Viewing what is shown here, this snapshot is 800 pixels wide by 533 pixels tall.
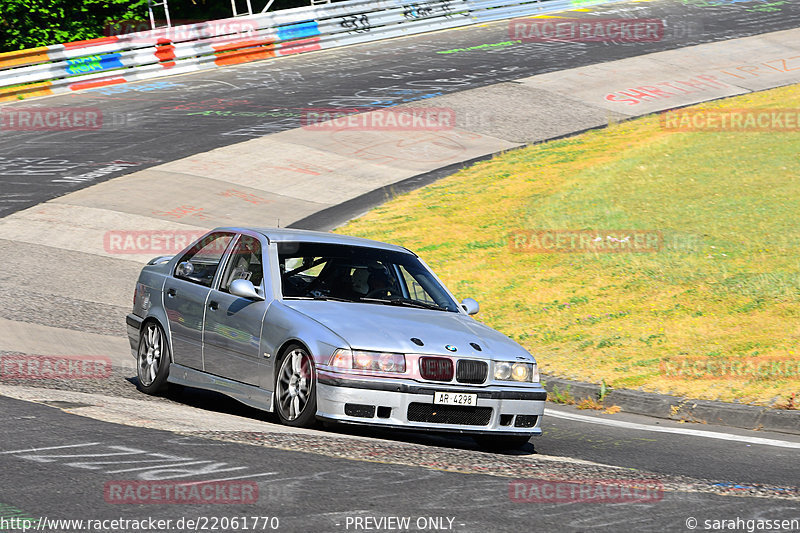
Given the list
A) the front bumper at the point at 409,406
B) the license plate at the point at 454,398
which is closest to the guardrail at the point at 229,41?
the front bumper at the point at 409,406

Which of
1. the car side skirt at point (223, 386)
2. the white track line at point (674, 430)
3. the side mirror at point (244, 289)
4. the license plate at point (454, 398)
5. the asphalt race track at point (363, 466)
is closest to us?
the asphalt race track at point (363, 466)

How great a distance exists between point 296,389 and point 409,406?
863mm

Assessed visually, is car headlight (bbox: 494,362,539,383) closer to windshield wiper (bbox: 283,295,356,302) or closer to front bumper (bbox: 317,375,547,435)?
front bumper (bbox: 317,375,547,435)

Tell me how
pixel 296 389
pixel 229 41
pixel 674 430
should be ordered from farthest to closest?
pixel 229 41 → pixel 674 430 → pixel 296 389

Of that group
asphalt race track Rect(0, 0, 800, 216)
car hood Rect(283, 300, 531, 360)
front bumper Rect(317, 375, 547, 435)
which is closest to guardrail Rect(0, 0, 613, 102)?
asphalt race track Rect(0, 0, 800, 216)

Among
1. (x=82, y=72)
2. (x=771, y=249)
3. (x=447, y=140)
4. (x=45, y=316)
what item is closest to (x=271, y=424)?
(x=45, y=316)

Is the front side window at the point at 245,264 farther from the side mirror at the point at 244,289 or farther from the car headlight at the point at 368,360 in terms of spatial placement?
the car headlight at the point at 368,360

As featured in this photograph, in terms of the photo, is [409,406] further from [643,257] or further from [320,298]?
[643,257]

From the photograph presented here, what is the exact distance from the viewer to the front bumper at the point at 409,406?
738cm

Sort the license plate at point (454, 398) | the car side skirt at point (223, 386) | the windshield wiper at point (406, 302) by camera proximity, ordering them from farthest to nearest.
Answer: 1. the windshield wiper at point (406, 302)
2. the car side skirt at point (223, 386)
3. the license plate at point (454, 398)

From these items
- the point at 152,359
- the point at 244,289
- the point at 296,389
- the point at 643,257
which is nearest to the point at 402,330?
the point at 296,389

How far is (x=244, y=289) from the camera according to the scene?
323 inches

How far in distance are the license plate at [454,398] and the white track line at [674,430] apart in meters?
2.28

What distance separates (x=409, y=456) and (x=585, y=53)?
2742cm
